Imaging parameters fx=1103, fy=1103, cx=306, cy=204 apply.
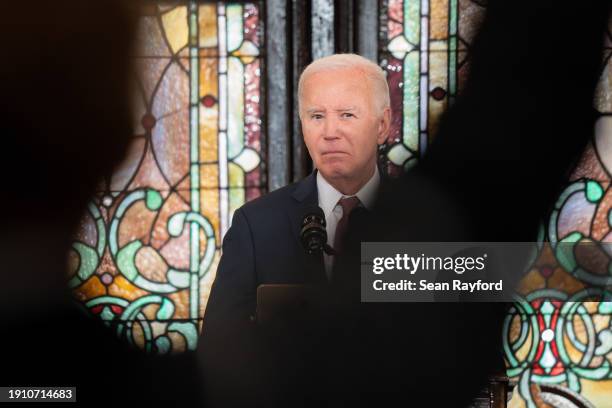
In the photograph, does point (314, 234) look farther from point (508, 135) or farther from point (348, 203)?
point (508, 135)

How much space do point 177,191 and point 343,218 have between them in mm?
474

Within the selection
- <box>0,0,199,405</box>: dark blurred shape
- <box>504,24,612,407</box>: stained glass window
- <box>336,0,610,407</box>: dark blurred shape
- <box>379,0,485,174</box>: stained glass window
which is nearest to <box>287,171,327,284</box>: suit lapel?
<box>336,0,610,407</box>: dark blurred shape

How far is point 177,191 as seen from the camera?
2.64 meters

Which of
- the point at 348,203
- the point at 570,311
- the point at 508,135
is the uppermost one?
the point at 508,135

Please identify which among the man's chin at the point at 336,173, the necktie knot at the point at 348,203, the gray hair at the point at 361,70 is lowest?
the necktie knot at the point at 348,203

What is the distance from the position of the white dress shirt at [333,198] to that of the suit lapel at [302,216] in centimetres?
2

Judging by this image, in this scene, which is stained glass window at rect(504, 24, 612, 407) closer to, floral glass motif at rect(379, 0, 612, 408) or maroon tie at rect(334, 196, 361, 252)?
floral glass motif at rect(379, 0, 612, 408)

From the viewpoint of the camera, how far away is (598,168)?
A: 8.59 feet

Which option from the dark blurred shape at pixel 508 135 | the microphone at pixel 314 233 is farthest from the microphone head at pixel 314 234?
the dark blurred shape at pixel 508 135

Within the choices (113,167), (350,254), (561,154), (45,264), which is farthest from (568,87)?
(45,264)

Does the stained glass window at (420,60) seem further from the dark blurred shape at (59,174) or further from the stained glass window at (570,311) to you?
the dark blurred shape at (59,174)

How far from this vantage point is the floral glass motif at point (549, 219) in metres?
2.60

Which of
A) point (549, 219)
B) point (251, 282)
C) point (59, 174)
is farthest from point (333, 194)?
point (59, 174)

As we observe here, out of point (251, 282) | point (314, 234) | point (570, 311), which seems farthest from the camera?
point (570, 311)
